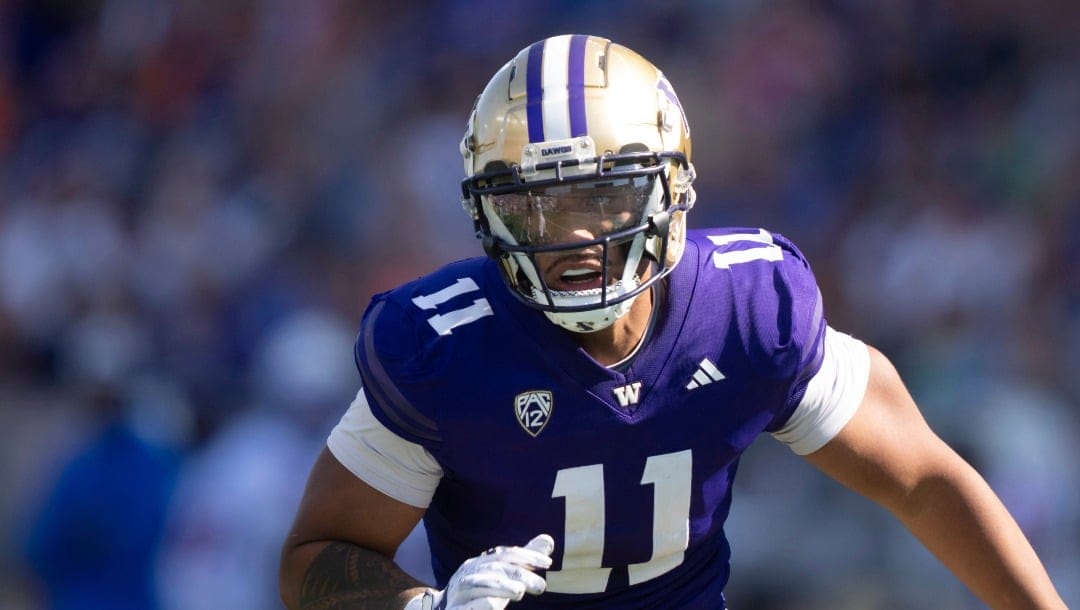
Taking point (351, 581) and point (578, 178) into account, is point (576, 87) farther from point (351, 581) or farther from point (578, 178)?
point (351, 581)

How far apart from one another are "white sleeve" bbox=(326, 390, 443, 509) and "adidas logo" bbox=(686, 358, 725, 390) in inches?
16.9

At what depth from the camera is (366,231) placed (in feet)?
17.9

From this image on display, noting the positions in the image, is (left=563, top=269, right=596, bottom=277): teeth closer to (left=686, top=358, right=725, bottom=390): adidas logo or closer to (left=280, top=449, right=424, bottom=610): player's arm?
(left=686, top=358, right=725, bottom=390): adidas logo

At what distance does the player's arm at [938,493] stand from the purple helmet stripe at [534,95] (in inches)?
28.6

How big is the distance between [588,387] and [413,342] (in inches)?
11.3

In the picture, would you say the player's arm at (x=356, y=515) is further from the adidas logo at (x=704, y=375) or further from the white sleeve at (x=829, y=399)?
the white sleeve at (x=829, y=399)

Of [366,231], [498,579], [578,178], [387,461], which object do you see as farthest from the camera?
[366,231]

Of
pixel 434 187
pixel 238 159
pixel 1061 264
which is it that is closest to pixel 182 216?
pixel 238 159

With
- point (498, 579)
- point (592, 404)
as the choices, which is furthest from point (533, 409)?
point (498, 579)

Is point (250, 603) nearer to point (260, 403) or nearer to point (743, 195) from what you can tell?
point (260, 403)

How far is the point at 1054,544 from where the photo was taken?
14.0 feet

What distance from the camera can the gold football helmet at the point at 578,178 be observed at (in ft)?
7.27

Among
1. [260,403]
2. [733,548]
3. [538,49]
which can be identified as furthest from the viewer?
[260,403]

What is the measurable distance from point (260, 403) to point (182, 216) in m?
Answer: 1.13
